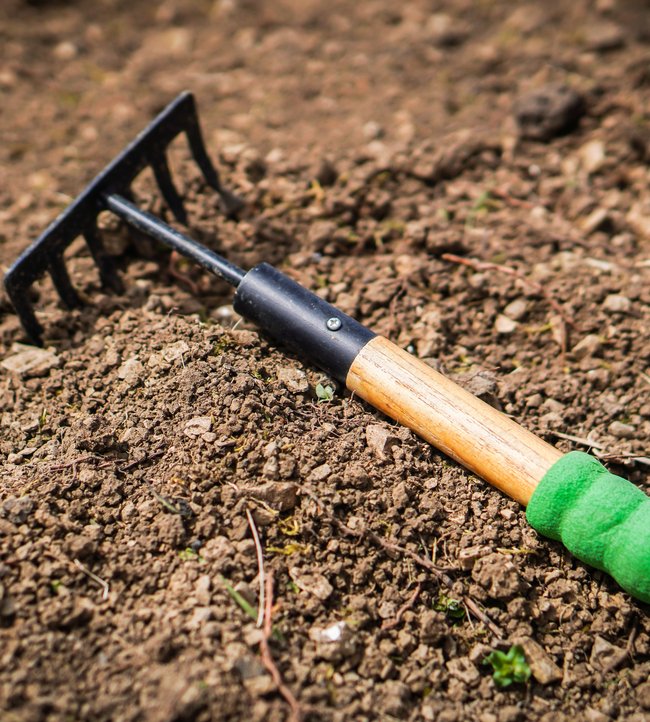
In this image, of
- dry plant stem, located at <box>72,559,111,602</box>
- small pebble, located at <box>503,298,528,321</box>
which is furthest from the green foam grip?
dry plant stem, located at <box>72,559,111,602</box>

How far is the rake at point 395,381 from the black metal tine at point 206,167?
0.13ft

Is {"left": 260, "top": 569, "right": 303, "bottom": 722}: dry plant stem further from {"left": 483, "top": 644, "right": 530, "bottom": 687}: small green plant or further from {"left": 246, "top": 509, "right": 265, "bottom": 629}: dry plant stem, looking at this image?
{"left": 483, "top": 644, "right": 530, "bottom": 687}: small green plant

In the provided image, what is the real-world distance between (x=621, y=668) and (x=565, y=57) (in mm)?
3486

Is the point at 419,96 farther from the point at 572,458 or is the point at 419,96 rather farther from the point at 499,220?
the point at 572,458

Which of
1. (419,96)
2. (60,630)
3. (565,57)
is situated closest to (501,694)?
(60,630)

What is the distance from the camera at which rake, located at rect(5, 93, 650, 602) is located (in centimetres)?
216

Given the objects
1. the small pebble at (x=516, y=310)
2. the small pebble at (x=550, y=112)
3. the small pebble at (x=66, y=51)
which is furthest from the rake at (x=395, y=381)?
the small pebble at (x=66, y=51)

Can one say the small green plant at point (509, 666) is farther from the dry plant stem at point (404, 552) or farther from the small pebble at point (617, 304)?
the small pebble at point (617, 304)

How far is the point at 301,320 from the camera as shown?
2.62 metres

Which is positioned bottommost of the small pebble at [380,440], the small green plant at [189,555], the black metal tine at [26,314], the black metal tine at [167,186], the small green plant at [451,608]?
the small green plant at [451,608]

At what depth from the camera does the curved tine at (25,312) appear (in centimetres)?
292

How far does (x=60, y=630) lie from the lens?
204 cm

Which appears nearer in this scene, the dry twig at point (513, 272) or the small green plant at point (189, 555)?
the small green plant at point (189, 555)

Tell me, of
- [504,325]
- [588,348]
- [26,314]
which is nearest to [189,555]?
[26,314]
